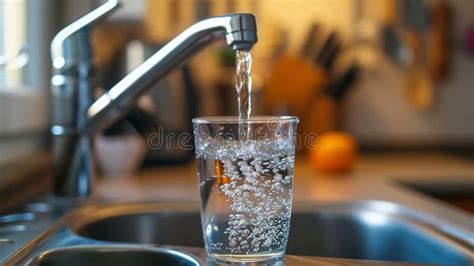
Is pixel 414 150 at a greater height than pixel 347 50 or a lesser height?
lesser

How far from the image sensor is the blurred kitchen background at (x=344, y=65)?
1.57m

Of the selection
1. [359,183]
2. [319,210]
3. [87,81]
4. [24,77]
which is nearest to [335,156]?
[359,183]

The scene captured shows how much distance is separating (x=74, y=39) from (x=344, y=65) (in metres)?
1.06

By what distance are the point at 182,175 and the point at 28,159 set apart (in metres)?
0.33

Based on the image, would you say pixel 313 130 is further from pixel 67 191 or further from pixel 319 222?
pixel 67 191

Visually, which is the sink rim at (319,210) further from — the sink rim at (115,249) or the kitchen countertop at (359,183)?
the sink rim at (115,249)

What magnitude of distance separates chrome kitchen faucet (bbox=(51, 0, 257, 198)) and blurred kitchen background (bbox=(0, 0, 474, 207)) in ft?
1.78

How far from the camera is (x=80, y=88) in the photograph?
888 millimetres

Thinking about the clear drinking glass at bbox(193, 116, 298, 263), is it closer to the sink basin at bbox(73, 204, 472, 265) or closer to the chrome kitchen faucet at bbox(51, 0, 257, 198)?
the chrome kitchen faucet at bbox(51, 0, 257, 198)

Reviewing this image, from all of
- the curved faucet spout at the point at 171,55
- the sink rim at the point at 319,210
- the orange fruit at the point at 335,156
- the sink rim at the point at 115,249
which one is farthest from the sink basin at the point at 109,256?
the orange fruit at the point at 335,156

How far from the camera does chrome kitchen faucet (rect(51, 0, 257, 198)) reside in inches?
27.5

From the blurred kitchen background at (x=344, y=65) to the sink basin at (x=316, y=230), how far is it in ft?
1.73

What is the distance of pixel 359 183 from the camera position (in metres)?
1.17

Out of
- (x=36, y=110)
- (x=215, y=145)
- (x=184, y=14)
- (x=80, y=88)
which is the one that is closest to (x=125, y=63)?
(x=36, y=110)
